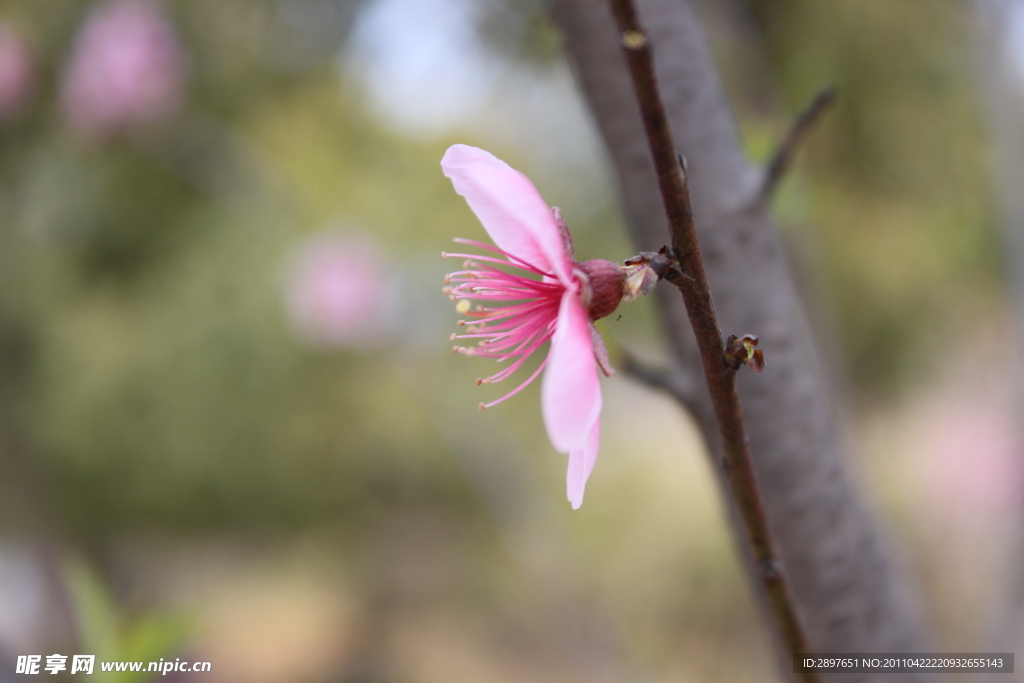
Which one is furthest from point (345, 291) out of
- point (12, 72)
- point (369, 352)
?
point (12, 72)

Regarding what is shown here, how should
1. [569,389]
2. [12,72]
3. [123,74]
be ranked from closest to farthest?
[569,389] → [123,74] → [12,72]

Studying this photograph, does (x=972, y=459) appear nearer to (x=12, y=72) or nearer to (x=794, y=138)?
(x=794, y=138)

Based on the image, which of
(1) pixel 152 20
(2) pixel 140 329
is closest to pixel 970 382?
(1) pixel 152 20

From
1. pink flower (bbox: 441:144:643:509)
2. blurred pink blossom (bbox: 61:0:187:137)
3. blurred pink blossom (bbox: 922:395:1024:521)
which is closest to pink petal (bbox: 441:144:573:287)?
pink flower (bbox: 441:144:643:509)

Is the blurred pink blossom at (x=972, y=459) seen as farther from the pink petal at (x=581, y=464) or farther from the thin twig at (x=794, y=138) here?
the pink petal at (x=581, y=464)

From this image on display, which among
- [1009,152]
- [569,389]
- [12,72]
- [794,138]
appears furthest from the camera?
[12,72]

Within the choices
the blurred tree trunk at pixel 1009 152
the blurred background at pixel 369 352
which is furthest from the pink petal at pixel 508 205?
the blurred background at pixel 369 352
